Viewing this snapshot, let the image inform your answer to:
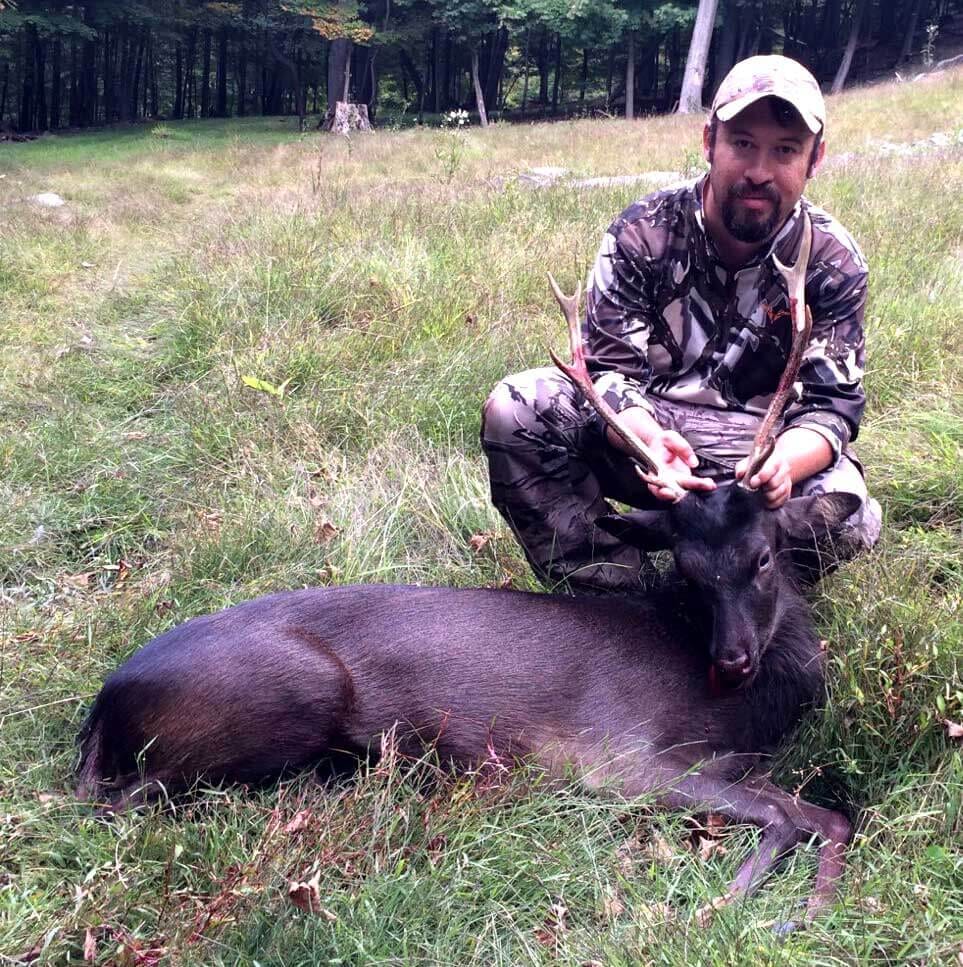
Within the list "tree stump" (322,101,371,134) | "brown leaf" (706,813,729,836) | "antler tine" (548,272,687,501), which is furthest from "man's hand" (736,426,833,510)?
"tree stump" (322,101,371,134)

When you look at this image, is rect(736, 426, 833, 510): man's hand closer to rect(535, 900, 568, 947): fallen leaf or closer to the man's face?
the man's face

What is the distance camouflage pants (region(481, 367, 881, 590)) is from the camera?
3828 millimetres

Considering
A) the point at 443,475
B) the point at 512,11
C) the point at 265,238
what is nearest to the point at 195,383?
the point at 443,475

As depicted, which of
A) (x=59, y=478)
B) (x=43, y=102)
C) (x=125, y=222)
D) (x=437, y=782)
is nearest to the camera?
(x=437, y=782)

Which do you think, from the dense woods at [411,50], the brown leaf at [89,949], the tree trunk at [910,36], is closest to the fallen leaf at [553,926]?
the brown leaf at [89,949]

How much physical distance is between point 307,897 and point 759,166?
2728mm

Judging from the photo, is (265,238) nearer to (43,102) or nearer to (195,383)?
(195,383)

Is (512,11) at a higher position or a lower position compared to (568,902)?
higher

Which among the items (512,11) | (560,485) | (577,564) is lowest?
(577,564)

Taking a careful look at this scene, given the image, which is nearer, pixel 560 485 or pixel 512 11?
pixel 560 485

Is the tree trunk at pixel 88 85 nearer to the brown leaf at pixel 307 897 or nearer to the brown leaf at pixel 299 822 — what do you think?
the brown leaf at pixel 299 822

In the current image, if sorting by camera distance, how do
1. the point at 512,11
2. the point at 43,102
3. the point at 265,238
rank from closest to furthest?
the point at 265,238 < the point at 512,11 < the point at 43,102

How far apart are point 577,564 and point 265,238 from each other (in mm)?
4590

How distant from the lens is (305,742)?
295 cm
